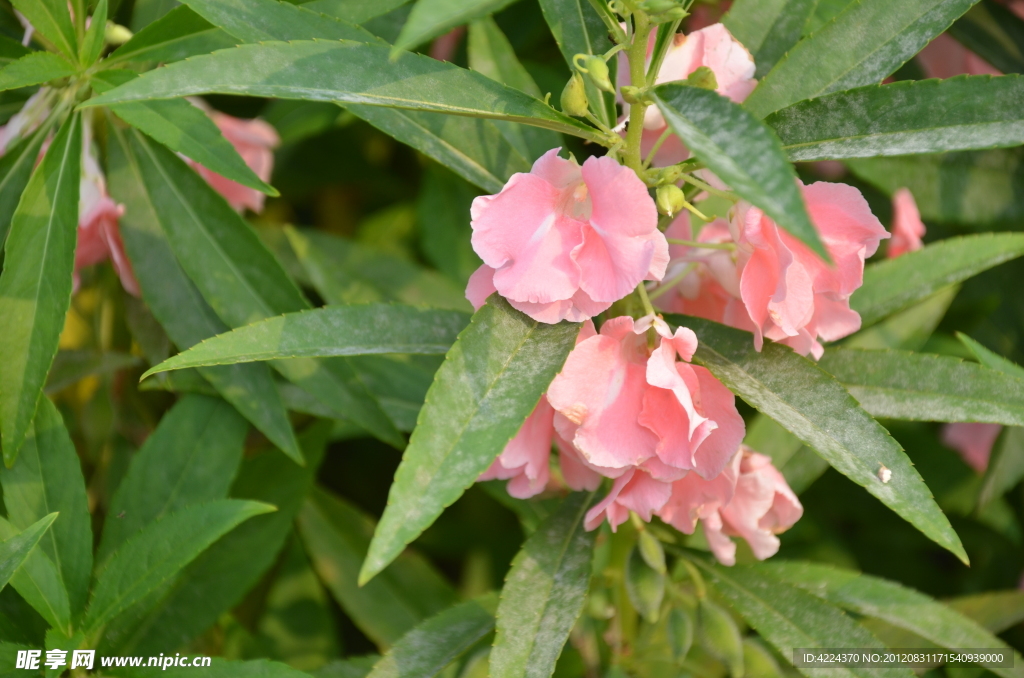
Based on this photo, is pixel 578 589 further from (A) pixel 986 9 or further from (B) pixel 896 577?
(A) pixel 986 9

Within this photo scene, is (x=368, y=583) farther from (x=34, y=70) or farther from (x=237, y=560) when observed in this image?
(x=34, y=70)

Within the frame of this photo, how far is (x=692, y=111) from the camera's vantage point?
613 mm

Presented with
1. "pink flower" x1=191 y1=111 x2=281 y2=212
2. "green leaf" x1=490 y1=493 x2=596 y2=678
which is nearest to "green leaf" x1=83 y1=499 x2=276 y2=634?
"green leaf" x1=490 y1=493 x2=596 y2=678

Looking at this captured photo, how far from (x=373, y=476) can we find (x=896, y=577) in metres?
0.97

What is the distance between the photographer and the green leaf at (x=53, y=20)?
2.84 ft

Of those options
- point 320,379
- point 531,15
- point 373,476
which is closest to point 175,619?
point 320,379

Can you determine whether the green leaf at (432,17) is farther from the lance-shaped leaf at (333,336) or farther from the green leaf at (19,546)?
the green leaf at (19,546)

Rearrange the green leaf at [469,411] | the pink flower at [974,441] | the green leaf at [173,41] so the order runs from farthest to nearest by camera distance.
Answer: the pink flower at [974,441] < the green leaf at [173,41] < the green leaf at [469,411]

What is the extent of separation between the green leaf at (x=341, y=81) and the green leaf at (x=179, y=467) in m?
0.46

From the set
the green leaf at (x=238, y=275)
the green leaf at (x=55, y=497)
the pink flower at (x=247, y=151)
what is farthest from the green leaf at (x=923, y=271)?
the green leaf at (x=55, y=497)

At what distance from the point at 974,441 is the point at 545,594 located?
969 mm

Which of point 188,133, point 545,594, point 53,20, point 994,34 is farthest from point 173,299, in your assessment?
point 994,34

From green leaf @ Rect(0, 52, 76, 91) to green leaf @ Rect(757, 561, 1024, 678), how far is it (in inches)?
37.5

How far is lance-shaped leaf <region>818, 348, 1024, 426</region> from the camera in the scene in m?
0.77
